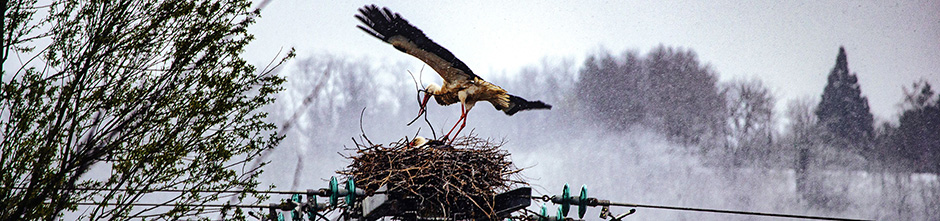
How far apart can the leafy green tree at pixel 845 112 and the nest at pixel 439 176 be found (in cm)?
1652

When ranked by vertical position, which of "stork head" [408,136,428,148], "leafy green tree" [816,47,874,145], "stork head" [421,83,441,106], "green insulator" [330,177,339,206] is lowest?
"green insulator" [330,177,339,206]

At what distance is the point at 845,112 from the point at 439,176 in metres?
17.3

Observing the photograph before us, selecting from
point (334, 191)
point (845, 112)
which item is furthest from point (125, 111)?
point (845, 112)

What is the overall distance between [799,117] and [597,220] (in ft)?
16.3

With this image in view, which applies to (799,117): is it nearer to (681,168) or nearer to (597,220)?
(681,168)

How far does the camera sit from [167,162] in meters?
4.10

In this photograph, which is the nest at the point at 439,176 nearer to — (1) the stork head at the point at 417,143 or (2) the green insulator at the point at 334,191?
(1) the stork head at the point at 417,143

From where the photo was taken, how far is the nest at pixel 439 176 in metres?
4.54

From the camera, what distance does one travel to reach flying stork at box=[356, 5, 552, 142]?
5.24 metres

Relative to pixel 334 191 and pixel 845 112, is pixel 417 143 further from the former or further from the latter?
pixel 845 112

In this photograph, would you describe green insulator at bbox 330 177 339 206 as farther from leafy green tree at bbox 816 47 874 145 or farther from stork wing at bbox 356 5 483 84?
leafy green tree at bbox 816 47 874 145

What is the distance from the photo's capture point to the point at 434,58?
5.30 m

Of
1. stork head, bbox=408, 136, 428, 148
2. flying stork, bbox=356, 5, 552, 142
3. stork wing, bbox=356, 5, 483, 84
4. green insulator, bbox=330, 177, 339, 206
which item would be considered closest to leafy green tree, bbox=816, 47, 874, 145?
flying stork, bbox=356, 5, 552, 142

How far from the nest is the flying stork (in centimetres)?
31
